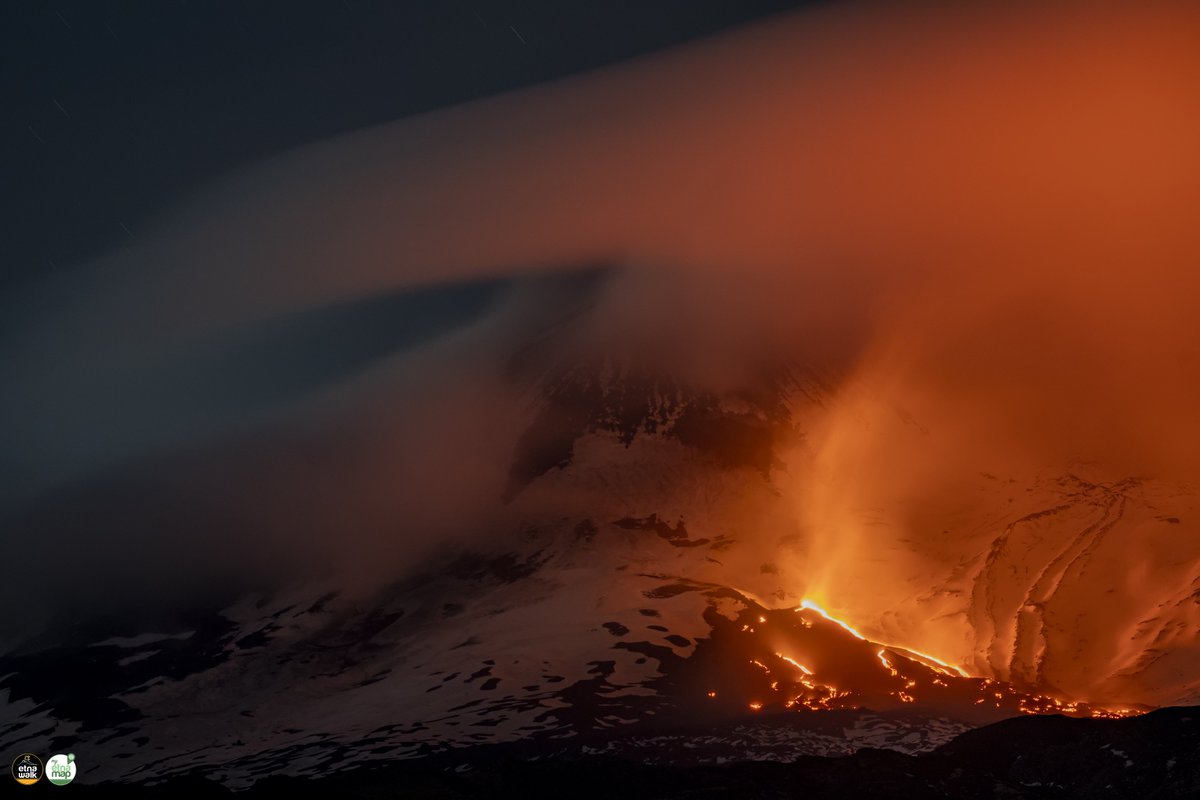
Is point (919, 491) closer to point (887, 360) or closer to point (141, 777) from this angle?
point (887, 360)

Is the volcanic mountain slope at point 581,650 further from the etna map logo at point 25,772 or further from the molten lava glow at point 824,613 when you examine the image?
the etna map logo at point 25,772

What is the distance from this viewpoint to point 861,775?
86.8 metres

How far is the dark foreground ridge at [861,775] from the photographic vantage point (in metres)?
80.2

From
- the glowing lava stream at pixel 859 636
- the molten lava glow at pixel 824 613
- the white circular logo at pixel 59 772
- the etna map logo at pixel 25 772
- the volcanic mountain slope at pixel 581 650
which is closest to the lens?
the etna map logo at pixel 25 772

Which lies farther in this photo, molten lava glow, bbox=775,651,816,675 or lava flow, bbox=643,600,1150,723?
molten lava glow, bbox=775,651,816,675

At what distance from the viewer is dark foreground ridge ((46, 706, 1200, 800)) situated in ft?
263

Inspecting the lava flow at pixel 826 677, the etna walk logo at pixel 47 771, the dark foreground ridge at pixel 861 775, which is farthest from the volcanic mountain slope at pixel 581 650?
the etna walk logo at pixel 47 771

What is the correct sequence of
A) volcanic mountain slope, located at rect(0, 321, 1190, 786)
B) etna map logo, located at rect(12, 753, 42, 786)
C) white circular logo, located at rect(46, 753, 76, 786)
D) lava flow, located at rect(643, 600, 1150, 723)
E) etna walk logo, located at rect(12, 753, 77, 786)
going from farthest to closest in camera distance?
1. volcanic mountain slope, located at rect(0, 321, 1190, 786)
2. lava flow, located at rect(643, 600, 1150, 723)
3. white circular logo, located at rect(46, 753, 76, 786)
4. etna map logo, located at rect(12, 753, 42, 786)
5. etna walk logo, located at rect(12, 753, 77, 786)

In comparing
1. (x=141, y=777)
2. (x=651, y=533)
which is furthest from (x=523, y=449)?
(x=141, y=777)

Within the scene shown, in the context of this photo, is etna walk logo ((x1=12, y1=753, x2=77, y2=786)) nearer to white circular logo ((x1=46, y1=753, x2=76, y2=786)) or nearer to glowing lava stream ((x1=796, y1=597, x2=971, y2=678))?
white circular logo ((x1=46, y1=753, x2=76, y2=786))

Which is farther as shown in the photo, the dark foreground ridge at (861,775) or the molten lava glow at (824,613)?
the molten lava glow at (824,613)

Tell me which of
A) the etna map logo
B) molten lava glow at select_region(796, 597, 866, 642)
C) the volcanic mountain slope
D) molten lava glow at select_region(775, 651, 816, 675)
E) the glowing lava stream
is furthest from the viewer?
molten lava glow at select_region(796, 597, 866, 642)

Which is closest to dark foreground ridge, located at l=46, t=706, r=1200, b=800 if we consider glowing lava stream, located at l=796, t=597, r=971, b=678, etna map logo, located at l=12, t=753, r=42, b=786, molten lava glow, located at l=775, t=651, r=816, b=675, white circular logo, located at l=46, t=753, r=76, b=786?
white circular logo, located at l=46, t=753, r=76, b=786

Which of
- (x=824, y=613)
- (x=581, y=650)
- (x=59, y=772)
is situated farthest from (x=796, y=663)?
(x=59, y=772)
